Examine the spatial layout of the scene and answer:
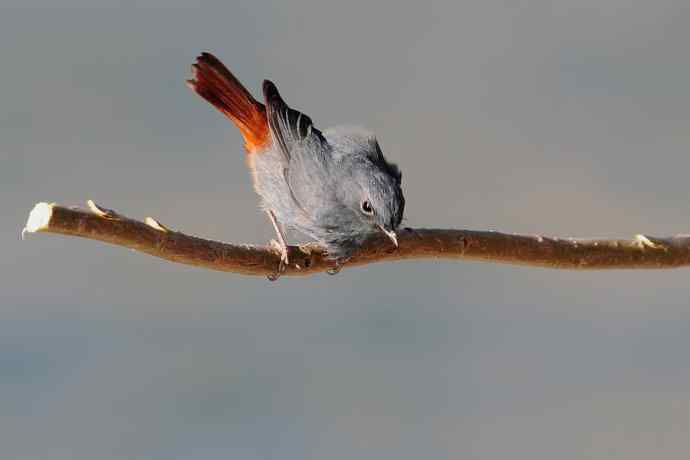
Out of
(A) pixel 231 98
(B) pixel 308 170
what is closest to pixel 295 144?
(B) pixel 308 170

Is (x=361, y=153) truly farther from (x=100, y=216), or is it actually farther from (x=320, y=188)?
(x=100, y=216)

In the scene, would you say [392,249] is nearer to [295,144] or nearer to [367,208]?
[367,208]

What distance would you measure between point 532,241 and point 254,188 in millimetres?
811

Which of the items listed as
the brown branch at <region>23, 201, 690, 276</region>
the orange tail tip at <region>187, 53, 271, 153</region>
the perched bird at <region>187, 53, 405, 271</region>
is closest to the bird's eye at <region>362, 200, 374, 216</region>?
the perched bird at <region>187, 53, 405, 271</region>

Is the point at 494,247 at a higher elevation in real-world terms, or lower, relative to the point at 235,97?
lower

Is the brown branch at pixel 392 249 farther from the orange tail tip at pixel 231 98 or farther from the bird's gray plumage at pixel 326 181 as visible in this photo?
the orange tail tip at pixel 231 98

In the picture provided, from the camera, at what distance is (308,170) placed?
8.08 ft

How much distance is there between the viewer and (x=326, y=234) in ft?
7.70

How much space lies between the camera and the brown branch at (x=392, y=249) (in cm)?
191

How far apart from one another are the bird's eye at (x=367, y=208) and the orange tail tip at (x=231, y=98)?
44 centimetres

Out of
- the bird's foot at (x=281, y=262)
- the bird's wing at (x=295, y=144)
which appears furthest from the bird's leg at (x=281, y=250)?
the bird's wing at (x=295, y=144)

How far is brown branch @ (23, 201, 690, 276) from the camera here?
1910 millimetres

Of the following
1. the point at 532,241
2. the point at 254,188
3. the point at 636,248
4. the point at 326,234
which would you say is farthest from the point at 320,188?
the point at 636,248

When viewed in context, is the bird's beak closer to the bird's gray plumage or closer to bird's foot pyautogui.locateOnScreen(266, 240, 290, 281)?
the bird's gray plumage
